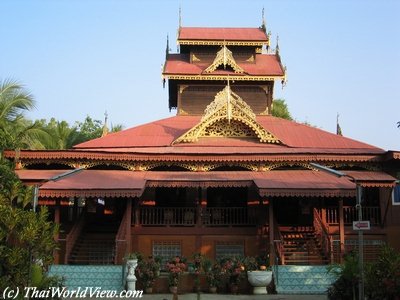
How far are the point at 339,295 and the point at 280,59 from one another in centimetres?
1677

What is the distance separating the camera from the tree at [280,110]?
1551 inches

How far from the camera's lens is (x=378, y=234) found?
58.2 ft

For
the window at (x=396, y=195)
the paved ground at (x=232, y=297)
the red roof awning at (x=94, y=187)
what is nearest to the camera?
the paved ground at (x=232, y=297)

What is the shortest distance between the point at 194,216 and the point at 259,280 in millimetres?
4812

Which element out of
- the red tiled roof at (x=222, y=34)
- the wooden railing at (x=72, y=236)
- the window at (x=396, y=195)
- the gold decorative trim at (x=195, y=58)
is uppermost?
the red tiled roof at (x=222, y=34)

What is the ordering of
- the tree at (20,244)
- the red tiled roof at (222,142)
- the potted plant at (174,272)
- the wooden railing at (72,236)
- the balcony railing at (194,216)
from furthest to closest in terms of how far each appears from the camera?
the red tiled roof at (222,142)
the balcony railing at (194,216)
the wooden railing at (72,236)
the potted plant at (174,272)
the tree at (20,244)

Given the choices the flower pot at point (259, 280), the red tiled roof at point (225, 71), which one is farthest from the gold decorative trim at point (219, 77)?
the flower pot at point (259, 280)

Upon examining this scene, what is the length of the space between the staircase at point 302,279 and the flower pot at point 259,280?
40 centimetres

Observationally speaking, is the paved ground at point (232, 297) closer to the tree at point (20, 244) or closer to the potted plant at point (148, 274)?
the potted plant at point (148, 274)

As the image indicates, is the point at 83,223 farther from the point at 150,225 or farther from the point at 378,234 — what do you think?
the point at 378,234

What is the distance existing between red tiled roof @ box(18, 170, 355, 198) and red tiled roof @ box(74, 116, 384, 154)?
0.99 m

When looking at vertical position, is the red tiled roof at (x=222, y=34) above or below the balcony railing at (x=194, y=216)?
above

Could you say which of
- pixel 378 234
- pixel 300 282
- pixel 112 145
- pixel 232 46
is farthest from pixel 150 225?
pixel 232 46

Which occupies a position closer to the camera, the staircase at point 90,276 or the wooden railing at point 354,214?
the staircase at point 90,276
